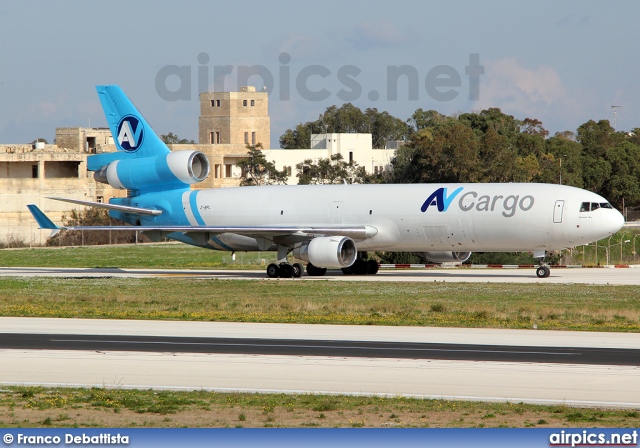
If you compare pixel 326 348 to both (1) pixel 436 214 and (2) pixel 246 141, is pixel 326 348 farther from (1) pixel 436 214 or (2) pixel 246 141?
(2) pixel 246 141

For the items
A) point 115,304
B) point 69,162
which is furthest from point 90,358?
point 69,162

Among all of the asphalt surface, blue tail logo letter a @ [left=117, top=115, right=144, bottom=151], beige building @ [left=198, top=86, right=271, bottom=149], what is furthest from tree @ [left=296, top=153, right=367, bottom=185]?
the asphalt surface

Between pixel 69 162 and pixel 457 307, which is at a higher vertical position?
pixel 69 162

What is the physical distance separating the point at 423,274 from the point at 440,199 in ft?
18.7

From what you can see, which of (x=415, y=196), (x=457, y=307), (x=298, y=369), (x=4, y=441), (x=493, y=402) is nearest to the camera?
(x=4, y=441)

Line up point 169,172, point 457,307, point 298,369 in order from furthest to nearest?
point 169,172 < point 457,307 < point 298,369

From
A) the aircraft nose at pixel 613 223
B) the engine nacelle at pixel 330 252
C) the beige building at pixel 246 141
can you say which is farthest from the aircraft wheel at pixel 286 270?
the beige building at pixel 246 141

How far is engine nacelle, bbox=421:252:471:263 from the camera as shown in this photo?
46438 mm

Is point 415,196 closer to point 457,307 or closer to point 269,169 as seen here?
point 457,307

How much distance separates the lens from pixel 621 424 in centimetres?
1330

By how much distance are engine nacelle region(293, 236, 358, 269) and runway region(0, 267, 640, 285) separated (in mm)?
852

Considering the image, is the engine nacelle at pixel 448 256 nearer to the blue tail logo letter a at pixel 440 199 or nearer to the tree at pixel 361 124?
the blue tail logo letter a at pixel 440 199

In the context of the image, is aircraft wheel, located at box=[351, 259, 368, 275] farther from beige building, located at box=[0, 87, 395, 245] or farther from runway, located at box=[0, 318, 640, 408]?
beige building, located at box=[0, 87, 395, 245]

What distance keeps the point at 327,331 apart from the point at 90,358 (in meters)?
6.83
